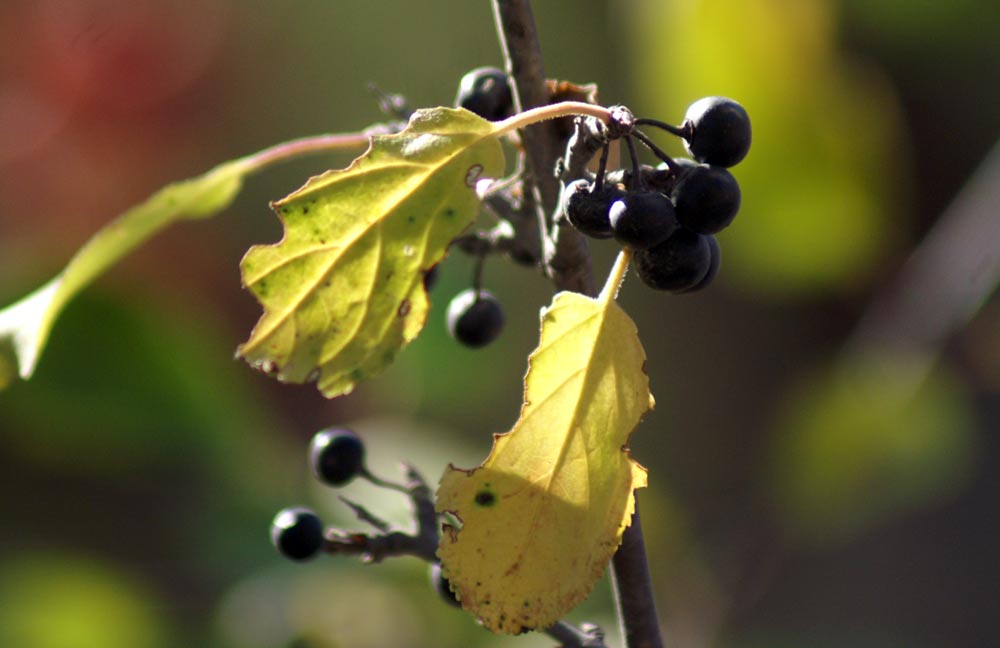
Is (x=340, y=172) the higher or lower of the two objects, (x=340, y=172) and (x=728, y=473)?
the higher

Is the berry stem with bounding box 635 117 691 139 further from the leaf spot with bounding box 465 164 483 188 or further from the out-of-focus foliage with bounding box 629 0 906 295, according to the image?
the out-of-focus foliage with bounding box 629 0 906 295

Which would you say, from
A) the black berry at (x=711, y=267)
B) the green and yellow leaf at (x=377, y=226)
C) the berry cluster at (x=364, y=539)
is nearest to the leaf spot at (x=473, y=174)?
the green and yellow leaf at (x=377, y=226)

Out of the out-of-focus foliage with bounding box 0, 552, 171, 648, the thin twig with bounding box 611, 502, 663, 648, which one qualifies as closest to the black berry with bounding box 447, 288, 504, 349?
the thin twig with bounding box 611, 502, 663, 648

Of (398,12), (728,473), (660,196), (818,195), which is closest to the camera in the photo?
(660,196)

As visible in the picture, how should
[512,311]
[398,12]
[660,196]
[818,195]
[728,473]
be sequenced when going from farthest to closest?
1. [398,12]
2. [728,473]
3. [512,311]
4. [818,195]
5. [660,196]

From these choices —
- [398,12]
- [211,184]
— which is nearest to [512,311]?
[398,12]

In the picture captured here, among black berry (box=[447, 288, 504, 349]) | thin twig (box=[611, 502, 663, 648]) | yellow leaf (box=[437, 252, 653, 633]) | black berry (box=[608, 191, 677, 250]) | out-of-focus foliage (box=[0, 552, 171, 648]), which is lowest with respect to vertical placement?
out-of-focus foliage (box=[0, 552, 171, 648])

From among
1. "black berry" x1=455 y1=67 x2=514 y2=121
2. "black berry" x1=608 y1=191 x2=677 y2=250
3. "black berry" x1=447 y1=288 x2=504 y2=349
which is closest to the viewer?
"black berry" x1=608 y1=191 x2=677 y2=250

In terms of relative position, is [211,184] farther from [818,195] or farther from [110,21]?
[110,21]
